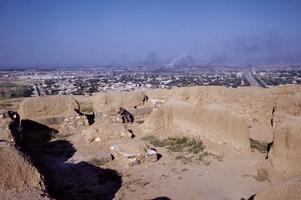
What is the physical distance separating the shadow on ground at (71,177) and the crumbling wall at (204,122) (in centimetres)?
459

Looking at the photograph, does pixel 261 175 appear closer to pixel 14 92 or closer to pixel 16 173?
pixel 16 173

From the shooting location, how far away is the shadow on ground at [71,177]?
1041 cm

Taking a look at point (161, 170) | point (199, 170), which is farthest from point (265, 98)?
point (161, 170)

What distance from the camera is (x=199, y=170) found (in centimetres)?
1230

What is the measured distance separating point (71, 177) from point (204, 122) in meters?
6.19

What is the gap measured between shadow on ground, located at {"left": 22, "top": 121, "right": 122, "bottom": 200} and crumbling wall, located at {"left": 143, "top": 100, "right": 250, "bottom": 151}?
15.1 ft

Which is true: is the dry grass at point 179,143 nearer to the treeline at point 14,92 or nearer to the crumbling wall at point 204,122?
the crumbling wall at point 204,122

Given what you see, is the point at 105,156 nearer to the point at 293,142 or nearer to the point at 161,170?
the point at 161,170

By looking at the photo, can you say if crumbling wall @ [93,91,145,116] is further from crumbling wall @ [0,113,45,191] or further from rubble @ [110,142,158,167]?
crumbling wall @ [0,113,45,191]

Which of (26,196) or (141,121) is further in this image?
(141,121)

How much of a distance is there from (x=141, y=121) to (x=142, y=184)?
8.39 m

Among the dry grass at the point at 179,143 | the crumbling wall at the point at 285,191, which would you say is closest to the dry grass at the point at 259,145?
the dry grass at the point at 179,143

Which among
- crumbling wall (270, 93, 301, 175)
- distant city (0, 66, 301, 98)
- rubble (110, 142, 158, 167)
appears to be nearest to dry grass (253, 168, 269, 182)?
crumbling wall (270, 93, 301, 175)

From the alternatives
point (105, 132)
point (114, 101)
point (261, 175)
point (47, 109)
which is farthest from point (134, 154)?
point (47, 109)
